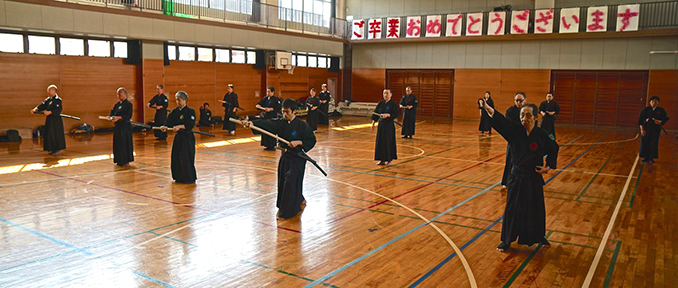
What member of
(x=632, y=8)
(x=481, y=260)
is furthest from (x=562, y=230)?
(x=632, y=8)

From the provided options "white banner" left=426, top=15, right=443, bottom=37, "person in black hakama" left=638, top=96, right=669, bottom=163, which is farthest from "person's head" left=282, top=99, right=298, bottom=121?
"white banner" left=426, top=15, right=443, bottom=37

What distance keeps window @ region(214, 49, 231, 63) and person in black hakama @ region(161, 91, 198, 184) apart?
48.2ft

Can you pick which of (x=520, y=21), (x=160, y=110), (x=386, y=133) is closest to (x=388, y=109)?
(x=386, y=133)

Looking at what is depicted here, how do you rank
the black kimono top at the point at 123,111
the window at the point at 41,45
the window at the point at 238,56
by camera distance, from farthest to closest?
the window at the point at 238,56 → the window at the point at 41,45 → the black kimono top at the point at 123,111

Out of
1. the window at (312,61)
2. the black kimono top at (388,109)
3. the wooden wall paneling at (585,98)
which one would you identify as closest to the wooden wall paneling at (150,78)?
the window at (312,61)

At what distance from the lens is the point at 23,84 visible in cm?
1752

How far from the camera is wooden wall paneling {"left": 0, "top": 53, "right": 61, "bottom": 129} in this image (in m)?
17.1

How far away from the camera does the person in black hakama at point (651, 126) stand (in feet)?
44.7

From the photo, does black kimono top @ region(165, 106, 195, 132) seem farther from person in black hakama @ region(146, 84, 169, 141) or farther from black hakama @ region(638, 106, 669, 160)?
black hakama @ region(638, 106, 669, 160)

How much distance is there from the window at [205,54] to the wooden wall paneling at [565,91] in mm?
17733

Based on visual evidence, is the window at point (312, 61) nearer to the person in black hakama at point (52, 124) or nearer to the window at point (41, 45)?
the window at point (41, 45)

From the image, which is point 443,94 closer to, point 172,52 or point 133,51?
point 172,52

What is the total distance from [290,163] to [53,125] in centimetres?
892

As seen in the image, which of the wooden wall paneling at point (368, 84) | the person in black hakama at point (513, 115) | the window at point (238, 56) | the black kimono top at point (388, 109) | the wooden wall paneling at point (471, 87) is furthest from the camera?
the wooden wall paneling at point (368, 84)
